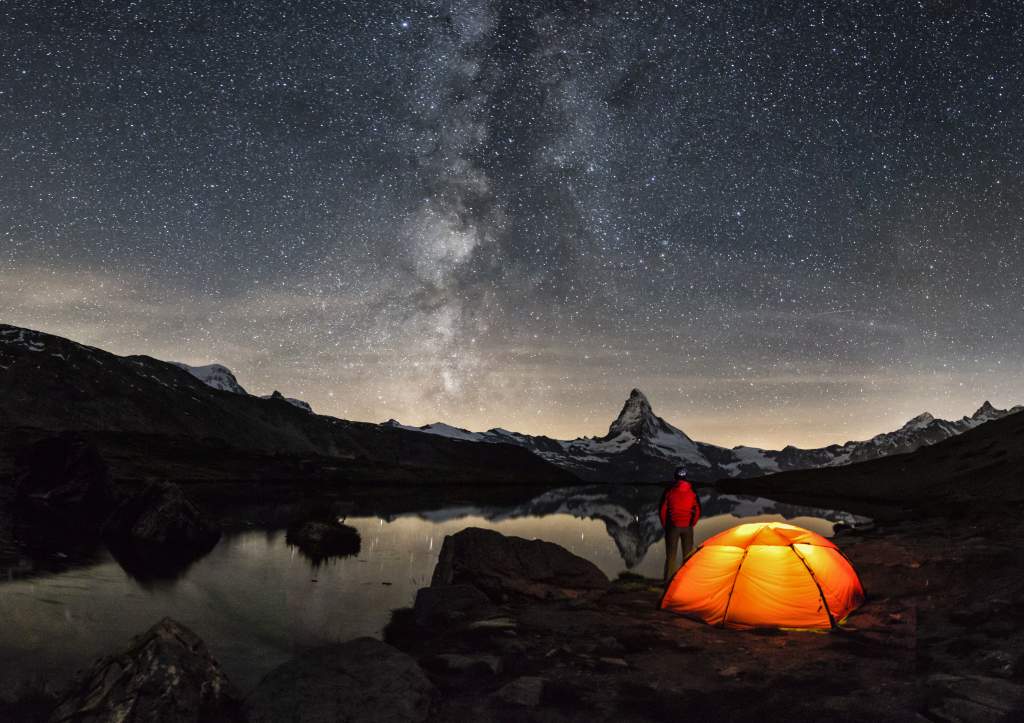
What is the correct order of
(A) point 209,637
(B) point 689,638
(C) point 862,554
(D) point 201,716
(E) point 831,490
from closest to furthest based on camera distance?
(D) point 201,716
(B) point 689,638
(A) point 209,637
(C) point 862,554
(E) point 831,490

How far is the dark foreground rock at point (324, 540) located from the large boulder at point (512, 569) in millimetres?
9446

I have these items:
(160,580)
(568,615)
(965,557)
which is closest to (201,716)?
(568,615)

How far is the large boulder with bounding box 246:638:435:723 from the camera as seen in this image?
7.87 m

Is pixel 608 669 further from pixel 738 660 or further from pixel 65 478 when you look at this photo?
pixel 65 478

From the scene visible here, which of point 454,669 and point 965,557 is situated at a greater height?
point 965,557

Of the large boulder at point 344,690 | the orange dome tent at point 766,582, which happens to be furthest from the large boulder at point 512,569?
the large boulder at point 344,690

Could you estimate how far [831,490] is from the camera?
419 feet

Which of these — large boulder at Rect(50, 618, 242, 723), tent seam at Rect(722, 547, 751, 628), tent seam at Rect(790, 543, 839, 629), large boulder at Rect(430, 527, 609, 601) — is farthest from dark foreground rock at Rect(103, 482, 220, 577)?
tent seam at Rect(790, 543, 839, 629)

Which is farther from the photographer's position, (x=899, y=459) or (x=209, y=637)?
(x=899, y=459)

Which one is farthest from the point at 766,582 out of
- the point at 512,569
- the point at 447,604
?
the point at 512,569

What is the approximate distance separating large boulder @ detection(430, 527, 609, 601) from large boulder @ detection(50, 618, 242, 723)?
9.69 m

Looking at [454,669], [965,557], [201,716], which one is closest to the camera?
[201,716]

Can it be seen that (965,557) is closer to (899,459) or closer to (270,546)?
(270,546)

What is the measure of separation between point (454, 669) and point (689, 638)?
16.3 ft
